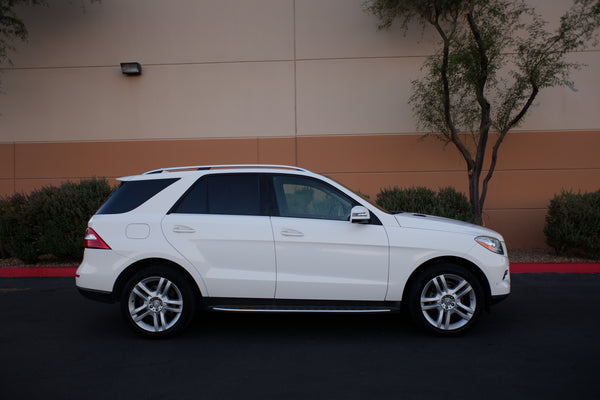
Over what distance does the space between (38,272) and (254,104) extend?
562 cm

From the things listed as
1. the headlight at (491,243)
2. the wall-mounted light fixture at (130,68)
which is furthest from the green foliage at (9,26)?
the headlight at (491,243)

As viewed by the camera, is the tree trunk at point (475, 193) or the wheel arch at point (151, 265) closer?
the wheel arch at point (151, 265)

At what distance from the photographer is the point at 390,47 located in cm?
1130

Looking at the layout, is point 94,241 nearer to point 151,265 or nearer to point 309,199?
point 151,265

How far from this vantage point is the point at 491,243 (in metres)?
5.25

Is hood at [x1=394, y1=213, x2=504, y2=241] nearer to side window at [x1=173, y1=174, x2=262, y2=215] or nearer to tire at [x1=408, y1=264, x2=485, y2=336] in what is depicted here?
tire at [x1=408, y1=264, x2=485, y2=336]

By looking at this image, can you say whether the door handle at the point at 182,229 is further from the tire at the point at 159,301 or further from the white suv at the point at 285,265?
the tire at the point at 159,301

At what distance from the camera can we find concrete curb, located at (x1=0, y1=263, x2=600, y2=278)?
8.79 meters

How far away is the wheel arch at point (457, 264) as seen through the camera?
515cm

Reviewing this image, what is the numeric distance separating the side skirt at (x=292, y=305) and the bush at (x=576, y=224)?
228 inches

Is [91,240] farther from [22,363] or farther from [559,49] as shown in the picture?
[559,49]

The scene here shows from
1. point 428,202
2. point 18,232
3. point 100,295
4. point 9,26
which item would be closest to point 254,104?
point 428,202

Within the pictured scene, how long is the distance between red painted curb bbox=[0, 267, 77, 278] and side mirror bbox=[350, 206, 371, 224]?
6.12m

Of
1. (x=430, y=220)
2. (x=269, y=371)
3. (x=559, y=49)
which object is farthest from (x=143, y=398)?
(x=559, y=49)
